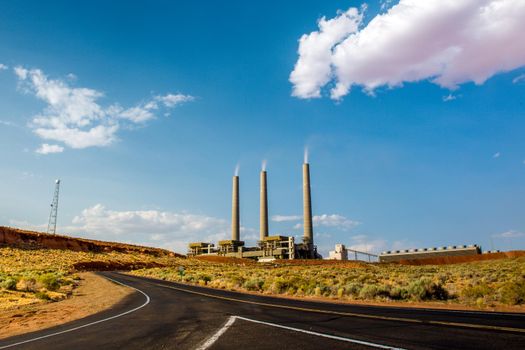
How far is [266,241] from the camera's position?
9294 centimetres

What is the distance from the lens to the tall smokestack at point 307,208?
89062 mm

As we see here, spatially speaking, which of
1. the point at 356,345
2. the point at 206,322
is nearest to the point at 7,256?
the point at 206,322

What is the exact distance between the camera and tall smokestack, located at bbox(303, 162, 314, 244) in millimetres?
89062

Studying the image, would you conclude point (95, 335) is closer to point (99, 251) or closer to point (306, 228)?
point (306, 228)

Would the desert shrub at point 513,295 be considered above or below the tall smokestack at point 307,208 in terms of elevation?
below

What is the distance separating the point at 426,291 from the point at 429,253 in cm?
7712

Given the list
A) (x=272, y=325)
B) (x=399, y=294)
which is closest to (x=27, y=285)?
(x=272, y=325)

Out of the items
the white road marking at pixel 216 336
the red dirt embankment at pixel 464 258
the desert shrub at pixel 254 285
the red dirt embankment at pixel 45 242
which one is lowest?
the desert shrub at pixel 254 285

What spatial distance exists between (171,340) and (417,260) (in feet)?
276

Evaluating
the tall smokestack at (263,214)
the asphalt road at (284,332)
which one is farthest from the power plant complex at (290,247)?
the asphalt road at (284,332)

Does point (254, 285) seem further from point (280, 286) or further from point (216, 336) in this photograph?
point (216, 336)

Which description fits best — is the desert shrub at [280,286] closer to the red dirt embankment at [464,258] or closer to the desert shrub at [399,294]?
the desert shrub at [399,294]

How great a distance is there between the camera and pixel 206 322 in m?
11.3

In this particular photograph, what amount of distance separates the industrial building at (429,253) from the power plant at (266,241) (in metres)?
17.2
